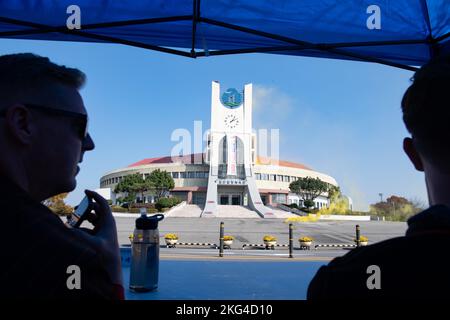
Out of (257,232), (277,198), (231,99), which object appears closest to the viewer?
(257,232)

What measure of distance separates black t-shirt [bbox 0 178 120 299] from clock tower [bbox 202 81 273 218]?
4828cm

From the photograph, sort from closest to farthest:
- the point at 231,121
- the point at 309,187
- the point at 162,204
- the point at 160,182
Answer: the point at 162,204, the point at 160,182, the point at 309,187, the point at 231,121

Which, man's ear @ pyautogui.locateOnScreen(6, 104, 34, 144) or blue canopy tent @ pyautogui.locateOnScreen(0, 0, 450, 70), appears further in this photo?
blue canopy tent @ pyautogui.locateOnScreen(0, 0, 450, 70)

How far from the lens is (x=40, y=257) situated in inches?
23.8

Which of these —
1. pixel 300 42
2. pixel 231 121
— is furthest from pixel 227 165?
pixel 300 42

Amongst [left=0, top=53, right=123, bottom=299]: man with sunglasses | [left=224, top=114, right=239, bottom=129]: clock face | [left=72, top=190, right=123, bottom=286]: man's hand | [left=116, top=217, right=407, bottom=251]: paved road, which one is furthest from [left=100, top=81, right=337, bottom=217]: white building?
[left=0, top=53, right=123, bottom=299]: man with sunglasses

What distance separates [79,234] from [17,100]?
380 mm

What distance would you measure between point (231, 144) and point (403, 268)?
163 ft

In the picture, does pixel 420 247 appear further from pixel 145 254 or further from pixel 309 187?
pixel 309 187

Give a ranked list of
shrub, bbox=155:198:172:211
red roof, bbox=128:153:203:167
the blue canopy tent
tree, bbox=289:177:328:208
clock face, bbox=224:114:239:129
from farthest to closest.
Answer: red roof, bbox=128:153:203:167 → clock face, bbox=224:114:239:129 → tree, bbox=289:177:328:208 → shrub, bbox=155:198:172:211 → the blue canopy tent

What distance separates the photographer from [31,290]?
602 mm

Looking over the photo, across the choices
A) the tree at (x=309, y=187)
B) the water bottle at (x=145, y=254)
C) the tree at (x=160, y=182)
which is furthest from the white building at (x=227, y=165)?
the water bottle at (x=145, y=254)

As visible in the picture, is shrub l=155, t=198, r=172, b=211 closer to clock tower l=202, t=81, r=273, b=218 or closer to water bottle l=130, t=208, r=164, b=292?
clock tower l=202, t=81, r=273, b=218

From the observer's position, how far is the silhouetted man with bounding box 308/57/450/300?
62 cm
